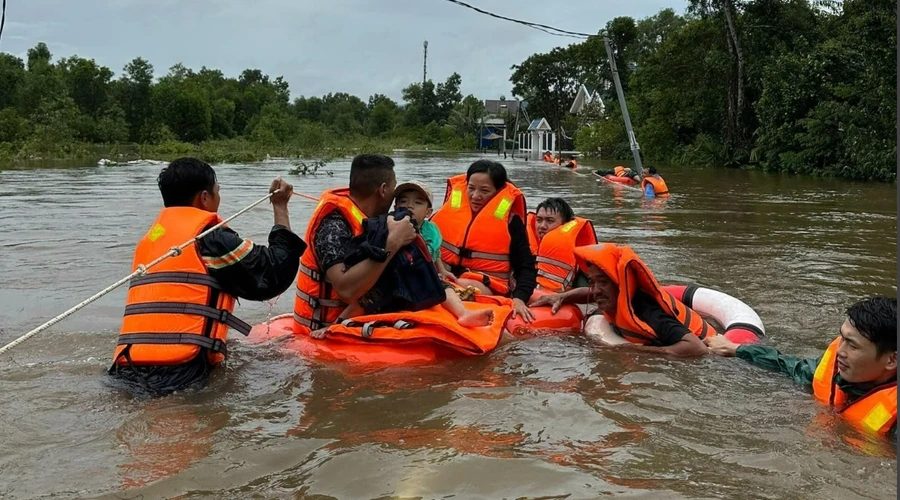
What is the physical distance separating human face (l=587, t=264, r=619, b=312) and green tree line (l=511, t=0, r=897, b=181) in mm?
12743

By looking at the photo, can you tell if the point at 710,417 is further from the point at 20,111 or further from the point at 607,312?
the point at 20,111

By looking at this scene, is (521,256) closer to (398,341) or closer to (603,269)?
(603,269)

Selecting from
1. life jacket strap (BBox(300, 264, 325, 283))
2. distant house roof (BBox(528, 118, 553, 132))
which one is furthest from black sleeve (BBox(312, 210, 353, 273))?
distant house roof (BBox(528, 118, 553, 132))

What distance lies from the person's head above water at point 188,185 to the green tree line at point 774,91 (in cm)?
1466

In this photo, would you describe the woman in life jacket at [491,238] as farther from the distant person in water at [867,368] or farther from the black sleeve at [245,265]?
the distant person in water at [867,368]

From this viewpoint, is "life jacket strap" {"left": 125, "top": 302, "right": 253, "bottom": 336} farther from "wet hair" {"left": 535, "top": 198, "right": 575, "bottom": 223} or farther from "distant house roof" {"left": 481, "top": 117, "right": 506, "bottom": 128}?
"distant house roof" {"left": 481, "top": 117, "right": 506, "bottom": 128}

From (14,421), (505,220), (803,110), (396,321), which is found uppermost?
(803,110)

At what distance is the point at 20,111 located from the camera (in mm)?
49094

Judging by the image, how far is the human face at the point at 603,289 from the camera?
4.82 meters

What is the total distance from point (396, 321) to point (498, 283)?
158cm

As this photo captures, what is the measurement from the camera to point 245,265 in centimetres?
386

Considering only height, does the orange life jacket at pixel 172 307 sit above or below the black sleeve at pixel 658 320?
above

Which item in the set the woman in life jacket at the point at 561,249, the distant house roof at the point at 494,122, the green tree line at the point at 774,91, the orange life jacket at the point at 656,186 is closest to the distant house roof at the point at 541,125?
the green tree line at the point at 774,91

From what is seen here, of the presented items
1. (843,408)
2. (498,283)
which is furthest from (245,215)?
(843,408)
